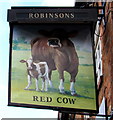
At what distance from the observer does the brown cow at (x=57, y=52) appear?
7941mm

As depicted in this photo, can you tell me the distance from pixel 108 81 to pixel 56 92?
5.00 feet

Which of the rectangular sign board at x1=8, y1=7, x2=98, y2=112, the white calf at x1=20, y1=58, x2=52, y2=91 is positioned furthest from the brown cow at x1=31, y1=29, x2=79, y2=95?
the white calf at x1=20, y1=58, x2=52, y2=91

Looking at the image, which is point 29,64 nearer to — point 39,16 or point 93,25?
point 39,16

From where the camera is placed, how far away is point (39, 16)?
8.34 meters

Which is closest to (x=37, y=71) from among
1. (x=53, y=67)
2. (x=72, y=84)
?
(x=53, y=67)

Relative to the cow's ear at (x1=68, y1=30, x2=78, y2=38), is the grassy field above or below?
below

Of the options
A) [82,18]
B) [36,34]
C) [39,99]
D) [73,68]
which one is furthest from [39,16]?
[39,99]

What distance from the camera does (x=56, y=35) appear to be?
27.3ft

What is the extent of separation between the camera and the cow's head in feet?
27.0

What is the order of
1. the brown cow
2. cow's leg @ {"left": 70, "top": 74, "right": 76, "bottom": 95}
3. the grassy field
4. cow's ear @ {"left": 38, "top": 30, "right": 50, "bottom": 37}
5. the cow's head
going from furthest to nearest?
1. cow's ear @ {"left": 38, "top": 30, "right": 50, "bottom": 37}
2. the cow's head
3. the brown cow
4. cow's leg @ {"left": 70, "top": 74, "right": 76, "bottom": 95}
5. the grassy field

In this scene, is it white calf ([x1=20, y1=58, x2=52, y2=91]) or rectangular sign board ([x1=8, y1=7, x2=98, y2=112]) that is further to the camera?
white calf ([x1=20, y1=58, x2=52, y2=91])

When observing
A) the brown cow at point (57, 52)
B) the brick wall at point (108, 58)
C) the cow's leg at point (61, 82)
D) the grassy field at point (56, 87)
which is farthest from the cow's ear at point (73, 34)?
the cow's leg at point (61, 82)

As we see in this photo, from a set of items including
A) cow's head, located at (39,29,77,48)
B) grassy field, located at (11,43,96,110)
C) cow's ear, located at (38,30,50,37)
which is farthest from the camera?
cow's ear, located at (38,30,50,37)

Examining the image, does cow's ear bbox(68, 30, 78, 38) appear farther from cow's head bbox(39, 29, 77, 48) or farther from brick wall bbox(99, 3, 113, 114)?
brick wall bbox(99, 3, 113, 114)
